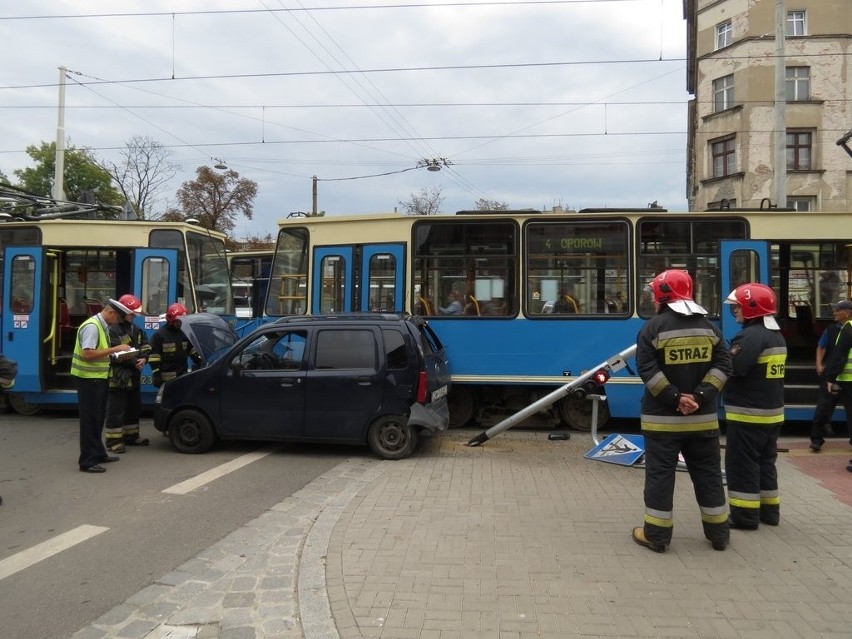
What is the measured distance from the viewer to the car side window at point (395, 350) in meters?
7.41

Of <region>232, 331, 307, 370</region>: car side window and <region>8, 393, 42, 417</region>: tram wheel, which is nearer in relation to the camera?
<region>232, 331, 307, 370</region>: car side window

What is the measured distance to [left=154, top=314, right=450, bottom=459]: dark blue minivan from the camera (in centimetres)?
741

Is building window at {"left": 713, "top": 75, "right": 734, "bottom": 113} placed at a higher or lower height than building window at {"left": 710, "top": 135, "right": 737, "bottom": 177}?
higher

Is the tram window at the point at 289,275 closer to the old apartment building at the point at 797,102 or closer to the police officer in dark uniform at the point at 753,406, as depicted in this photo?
the police officer in dark uniform at the point at 753,406

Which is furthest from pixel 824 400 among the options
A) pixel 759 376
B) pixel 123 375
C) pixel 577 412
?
pixel 123 375

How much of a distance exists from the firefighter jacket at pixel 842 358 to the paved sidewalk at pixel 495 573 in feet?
5.46

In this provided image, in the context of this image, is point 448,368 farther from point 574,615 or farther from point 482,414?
point 574,615

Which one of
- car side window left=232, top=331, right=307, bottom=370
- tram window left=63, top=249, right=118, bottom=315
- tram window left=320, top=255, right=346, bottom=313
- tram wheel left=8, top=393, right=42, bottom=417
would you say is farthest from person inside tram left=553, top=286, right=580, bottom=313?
tram wheel left=8, top=393, right=42, bottom=417

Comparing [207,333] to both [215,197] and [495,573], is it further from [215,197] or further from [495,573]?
[215,197]

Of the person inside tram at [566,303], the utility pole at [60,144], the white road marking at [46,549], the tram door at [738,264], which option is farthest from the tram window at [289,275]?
the utility pole at [60,144]

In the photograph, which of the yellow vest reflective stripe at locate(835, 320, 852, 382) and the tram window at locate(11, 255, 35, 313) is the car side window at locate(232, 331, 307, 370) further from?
the yellow vest reflective stripe at locate(835, 320, 852, 382)

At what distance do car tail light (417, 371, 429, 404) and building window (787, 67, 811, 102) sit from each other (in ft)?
92.4

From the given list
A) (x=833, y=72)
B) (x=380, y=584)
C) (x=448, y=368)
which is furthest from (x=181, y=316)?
(x=833, y=72)

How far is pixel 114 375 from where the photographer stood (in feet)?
25.6
